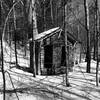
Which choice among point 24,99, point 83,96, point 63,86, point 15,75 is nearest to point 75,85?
point 63,86

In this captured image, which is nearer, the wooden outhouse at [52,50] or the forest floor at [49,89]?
the forest floor at [49,89]

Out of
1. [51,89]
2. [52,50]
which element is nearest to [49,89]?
[51,89]

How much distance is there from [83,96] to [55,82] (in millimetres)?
2310

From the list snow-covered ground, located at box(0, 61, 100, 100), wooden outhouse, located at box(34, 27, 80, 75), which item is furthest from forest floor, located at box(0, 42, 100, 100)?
wooden outhouse, located at box(34, 27, 80, 75)

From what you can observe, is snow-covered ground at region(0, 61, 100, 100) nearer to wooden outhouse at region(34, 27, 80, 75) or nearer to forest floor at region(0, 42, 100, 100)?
forest floor at region(0, 42, 100, 100)

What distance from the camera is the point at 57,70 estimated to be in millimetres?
11625

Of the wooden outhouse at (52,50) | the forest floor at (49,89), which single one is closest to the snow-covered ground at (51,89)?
the forest floor at (49,89)

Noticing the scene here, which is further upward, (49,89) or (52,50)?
(52,50)

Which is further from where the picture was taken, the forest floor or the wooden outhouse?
the wooden outhouse

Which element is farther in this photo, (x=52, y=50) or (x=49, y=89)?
(x=52, y=50)

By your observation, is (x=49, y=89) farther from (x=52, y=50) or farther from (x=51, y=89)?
(x=52, y=50)

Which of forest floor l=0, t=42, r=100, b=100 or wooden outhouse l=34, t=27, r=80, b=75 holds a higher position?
wooden outhouse l=34, t=27, r=80, b=75

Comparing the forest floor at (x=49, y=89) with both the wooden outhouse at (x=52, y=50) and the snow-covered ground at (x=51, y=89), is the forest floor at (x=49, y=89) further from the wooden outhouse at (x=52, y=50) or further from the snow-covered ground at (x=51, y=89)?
the wooden outhouse at (x=52, y=50)

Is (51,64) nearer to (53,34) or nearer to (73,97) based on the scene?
(53,34)
